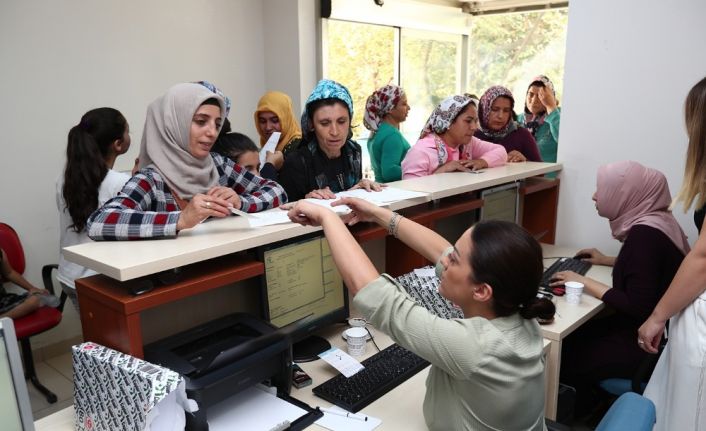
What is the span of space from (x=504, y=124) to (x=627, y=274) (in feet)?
4.90

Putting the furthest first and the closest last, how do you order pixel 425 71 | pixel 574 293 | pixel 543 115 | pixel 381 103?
1. pixel 425 71
2. pixel 543 115
3. pixel 381 103
4. pixel 574 293

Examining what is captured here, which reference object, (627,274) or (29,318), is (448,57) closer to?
(627,274)

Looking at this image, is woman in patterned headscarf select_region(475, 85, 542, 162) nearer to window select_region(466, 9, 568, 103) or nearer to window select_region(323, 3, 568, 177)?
window select_region(323, 3, 568, 177)

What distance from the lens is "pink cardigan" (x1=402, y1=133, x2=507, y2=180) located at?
2.55 metres

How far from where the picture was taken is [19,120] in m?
2.88

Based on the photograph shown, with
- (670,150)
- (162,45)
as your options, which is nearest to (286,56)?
(162,45)

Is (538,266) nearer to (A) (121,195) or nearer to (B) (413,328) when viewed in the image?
(B) (413,328)

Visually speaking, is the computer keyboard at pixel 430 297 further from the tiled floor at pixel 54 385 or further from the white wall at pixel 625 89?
the tiled floor at pixel 54 385

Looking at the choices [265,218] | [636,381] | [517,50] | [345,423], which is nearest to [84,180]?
[265,218]

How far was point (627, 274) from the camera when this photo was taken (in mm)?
1879

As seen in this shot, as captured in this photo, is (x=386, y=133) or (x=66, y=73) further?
(x=386, y=133)

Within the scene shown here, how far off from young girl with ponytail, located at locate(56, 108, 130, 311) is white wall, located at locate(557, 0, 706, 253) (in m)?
2.23

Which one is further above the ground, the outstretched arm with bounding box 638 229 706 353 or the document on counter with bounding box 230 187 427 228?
the document on counter with bounding box 230 187 427 228

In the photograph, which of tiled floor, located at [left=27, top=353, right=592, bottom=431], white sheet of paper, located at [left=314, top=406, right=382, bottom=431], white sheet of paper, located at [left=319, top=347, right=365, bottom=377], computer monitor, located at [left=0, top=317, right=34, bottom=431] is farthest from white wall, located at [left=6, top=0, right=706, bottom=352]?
computer monitor, located at [left=0, top=317, right=34, bottom=431]
